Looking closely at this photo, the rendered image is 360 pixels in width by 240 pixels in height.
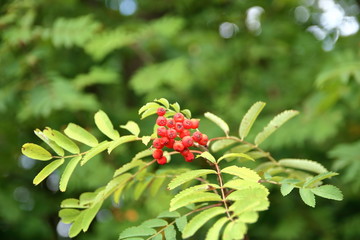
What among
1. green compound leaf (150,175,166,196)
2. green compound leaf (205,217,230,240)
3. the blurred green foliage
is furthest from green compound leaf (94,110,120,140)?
the blurred green foliage

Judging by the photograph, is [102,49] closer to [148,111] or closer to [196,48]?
[196,48]

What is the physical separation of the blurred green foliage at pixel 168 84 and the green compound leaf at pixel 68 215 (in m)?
0.99

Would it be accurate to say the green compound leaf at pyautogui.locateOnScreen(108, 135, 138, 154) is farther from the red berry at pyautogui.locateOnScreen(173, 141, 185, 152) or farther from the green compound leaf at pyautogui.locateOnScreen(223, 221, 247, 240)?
the green compound leaf at pyautogui.locateOnScreen(223, 221, 247, 240)

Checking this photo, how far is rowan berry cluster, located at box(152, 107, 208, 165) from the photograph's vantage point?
2.90 ft

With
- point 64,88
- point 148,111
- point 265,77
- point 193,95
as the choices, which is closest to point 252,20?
point 265,77

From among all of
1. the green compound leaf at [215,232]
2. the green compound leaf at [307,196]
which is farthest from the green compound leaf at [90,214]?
the green compound leaf at [307,196]

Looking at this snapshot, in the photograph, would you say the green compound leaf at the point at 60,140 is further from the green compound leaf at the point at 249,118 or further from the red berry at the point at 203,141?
the green compound leaf at the point at 249,118

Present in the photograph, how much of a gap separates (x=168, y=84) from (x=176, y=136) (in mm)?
1966

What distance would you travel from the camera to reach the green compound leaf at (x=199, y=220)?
0.70 m

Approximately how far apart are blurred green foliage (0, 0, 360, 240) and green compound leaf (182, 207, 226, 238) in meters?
1.24

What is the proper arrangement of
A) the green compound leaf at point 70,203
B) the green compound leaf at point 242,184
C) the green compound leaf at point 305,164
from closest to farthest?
Answer: the green compound leaf at point 242,184 < the green compound leaf at point 70,203 < the green compound leaf at point 305,164

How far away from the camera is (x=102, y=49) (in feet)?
7.30

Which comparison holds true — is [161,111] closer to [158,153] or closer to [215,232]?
[158,153]

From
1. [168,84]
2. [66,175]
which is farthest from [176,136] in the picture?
[168,84]
